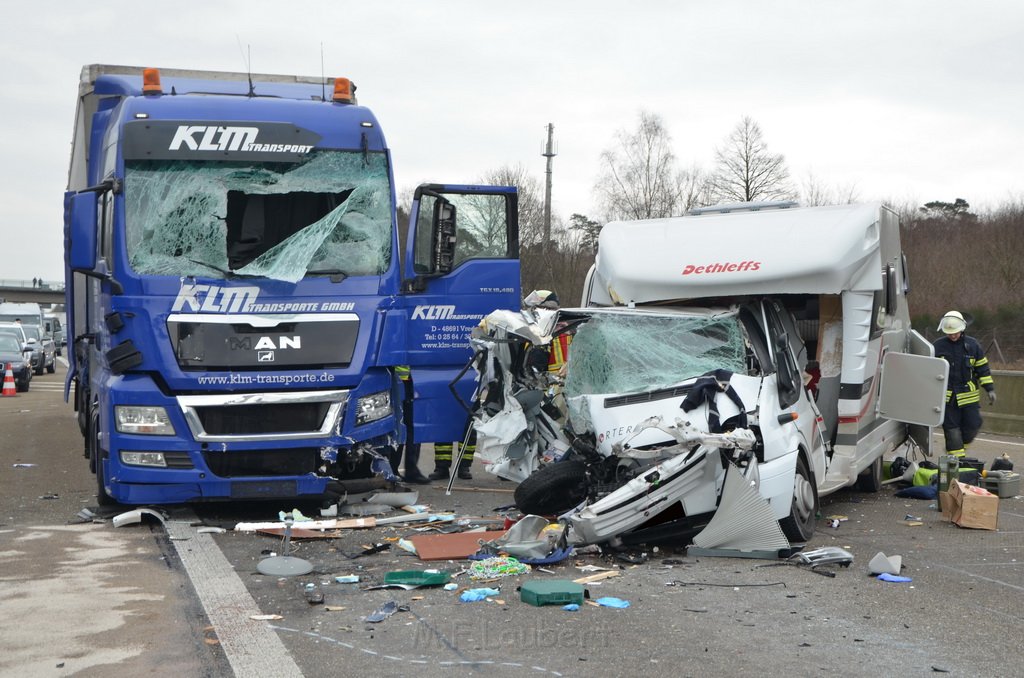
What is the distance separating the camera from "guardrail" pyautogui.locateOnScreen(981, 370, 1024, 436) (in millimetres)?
18828

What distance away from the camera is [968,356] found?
38.6 ft

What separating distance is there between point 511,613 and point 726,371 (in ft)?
8.94

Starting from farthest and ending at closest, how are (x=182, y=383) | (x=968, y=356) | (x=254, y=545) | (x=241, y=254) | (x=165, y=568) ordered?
(x=968, y=356), (x=241, y=254), (x=182, y=383), (x=254, y=545), (x=165, y=568)

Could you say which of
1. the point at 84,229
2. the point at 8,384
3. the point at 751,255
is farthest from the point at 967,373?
the point at 8,384

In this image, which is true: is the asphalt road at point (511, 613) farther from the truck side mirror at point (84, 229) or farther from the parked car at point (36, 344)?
the parked car at point (36, 344)

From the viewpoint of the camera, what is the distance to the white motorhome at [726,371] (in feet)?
24.4

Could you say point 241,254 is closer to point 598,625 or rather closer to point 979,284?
point 598,625

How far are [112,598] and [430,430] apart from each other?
4487mm

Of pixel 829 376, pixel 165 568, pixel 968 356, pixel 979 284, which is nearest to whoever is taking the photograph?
pixel 165 568

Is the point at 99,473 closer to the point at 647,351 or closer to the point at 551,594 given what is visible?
the point at 647,351

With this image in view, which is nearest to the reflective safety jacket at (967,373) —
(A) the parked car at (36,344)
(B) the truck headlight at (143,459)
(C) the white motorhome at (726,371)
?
(C) the white motorhome at (726,371)

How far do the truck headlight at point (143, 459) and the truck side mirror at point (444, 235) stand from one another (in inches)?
123

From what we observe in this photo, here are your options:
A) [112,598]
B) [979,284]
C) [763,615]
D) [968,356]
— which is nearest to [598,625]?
[763,615]

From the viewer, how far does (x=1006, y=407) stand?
19750 mm
